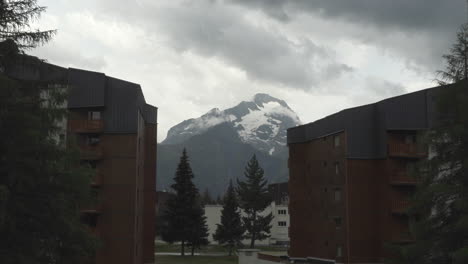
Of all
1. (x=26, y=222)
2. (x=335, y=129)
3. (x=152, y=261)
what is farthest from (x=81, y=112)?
(x=26, y=222)

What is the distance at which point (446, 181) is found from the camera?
72.2 ft

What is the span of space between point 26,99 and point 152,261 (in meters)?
34.6

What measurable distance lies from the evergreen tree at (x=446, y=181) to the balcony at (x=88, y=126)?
24466 millimetres

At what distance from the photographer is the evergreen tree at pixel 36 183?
18.0m

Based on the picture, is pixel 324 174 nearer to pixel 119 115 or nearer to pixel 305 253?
pixel 305 253

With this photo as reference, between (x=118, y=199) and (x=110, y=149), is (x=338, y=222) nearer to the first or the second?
(x=118, y=199)

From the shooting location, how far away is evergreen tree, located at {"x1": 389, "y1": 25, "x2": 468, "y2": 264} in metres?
21.2

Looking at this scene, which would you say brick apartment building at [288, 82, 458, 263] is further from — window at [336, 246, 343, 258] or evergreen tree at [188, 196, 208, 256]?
evergreen tree at [188, 196, 208, 256]

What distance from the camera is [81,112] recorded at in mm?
41312

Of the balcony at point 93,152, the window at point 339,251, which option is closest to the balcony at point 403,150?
the window at point 339,251

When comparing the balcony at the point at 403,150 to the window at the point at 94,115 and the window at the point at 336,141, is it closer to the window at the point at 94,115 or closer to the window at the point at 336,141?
the window at the point at 336,141

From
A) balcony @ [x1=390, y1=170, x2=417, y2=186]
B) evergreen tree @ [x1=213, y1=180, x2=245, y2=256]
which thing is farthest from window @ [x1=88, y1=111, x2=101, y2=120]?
evergreen tree @ [x1=213, y1=180, x2=245, y2=256]

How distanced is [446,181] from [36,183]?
14731mm

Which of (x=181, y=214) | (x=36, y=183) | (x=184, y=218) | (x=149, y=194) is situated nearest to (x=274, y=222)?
(x=181, y=214)
